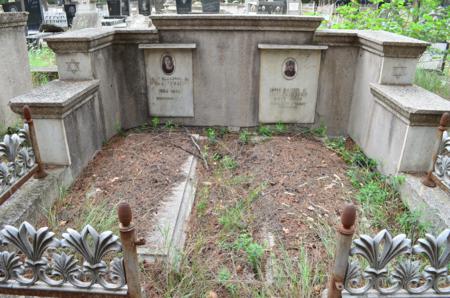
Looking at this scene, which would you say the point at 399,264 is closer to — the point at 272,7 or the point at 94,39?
the point at 94,39

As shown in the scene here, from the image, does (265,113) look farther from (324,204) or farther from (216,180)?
(324,204)

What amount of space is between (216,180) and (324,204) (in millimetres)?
1152

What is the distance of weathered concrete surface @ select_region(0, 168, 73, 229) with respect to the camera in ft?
8.86

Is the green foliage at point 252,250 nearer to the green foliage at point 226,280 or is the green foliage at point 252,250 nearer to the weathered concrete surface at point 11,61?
the green foliage at point 226,280

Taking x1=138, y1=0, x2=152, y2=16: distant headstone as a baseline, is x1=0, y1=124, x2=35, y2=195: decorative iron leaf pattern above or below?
below

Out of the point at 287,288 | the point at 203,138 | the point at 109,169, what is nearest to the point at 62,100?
the point at 109,169

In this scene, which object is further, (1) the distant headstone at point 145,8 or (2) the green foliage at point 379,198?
(1) the distant headstone at point 145,8

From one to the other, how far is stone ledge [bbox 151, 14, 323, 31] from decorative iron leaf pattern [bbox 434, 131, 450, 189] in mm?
2257

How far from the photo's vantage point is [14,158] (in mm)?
2652

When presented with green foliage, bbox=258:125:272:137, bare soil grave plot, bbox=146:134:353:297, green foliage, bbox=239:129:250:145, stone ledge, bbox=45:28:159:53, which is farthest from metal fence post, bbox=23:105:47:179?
green foliage, bbox=258:125:272:137

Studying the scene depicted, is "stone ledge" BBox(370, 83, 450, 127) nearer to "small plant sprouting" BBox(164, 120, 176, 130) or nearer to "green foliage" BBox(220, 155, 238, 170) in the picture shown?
"green foliage" BBox(220, 155, 238, 170)

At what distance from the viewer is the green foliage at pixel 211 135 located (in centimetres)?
477

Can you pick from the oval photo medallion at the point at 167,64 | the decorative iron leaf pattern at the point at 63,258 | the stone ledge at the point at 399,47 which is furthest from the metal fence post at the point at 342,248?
the oval photo medallion at the point at 167,64

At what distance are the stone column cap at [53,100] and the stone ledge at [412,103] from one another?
3018mm
